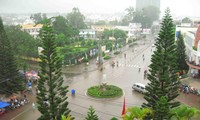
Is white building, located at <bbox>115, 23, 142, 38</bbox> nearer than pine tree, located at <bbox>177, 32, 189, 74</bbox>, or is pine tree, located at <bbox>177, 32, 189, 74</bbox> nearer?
pine tree, located at <bbox>177, 32, 189, 74</bbox>

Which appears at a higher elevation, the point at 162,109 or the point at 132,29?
the point at 132,29

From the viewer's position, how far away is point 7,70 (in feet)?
79.2

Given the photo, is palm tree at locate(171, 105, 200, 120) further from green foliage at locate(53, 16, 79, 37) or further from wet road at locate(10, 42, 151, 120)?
green foliage at locate(53, 16, 79, 37)

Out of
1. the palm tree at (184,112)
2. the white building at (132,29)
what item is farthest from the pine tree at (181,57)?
the white building at (132,29)

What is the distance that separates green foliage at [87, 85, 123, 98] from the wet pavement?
544 millimetres

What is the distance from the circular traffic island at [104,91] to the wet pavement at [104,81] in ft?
1.78

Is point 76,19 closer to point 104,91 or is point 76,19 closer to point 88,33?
point 88,33

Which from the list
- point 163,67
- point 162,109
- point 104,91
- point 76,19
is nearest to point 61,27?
point 76,19

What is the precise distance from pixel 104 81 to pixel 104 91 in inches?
163

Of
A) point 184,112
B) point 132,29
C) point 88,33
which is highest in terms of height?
point 132,29

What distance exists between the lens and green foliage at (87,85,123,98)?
23375 mm

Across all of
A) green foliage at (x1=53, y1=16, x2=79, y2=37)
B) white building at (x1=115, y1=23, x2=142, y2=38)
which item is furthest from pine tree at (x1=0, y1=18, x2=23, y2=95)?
white building at (x1=115, y1=23, x2=142, y2=38)

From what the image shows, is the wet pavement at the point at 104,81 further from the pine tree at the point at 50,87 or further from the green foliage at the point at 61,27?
the green foliage at the point at 61,27

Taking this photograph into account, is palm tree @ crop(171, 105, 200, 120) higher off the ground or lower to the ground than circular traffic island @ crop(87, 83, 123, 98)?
higher
